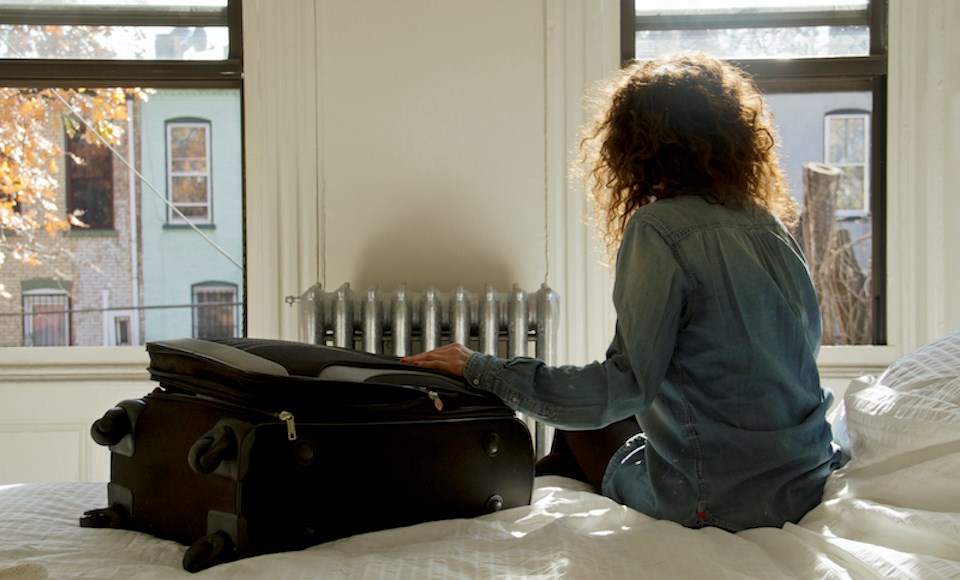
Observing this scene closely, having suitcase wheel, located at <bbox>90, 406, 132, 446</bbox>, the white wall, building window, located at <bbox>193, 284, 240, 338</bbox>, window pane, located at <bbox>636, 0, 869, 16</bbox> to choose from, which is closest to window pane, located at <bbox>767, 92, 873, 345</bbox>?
window pane, located at <bbox>636, 0, 869, 16</bbox>

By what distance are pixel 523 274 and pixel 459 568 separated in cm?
177

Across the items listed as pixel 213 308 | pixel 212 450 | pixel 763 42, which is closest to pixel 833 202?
pixel 763 42

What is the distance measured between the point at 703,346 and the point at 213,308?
1951 mm

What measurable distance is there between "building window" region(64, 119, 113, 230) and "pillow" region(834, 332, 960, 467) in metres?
2.30

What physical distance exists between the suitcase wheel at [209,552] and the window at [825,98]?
2165 mm

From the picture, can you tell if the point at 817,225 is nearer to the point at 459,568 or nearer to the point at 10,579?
the point at 459,568

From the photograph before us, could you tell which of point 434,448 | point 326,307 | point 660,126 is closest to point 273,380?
point 434,448

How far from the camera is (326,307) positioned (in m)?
2.60

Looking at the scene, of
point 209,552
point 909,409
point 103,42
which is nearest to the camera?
point 209,552

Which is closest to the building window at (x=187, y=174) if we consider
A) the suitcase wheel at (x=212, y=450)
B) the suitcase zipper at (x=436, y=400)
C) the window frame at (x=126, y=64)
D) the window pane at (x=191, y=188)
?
the window pane at (x=191, y=188)

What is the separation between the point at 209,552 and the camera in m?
1.17

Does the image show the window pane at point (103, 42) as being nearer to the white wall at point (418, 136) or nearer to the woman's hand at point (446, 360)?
the white wall at point (418, 136)

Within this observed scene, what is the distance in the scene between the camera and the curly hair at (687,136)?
149cm

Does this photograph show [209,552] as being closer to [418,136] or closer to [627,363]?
[627,363]
